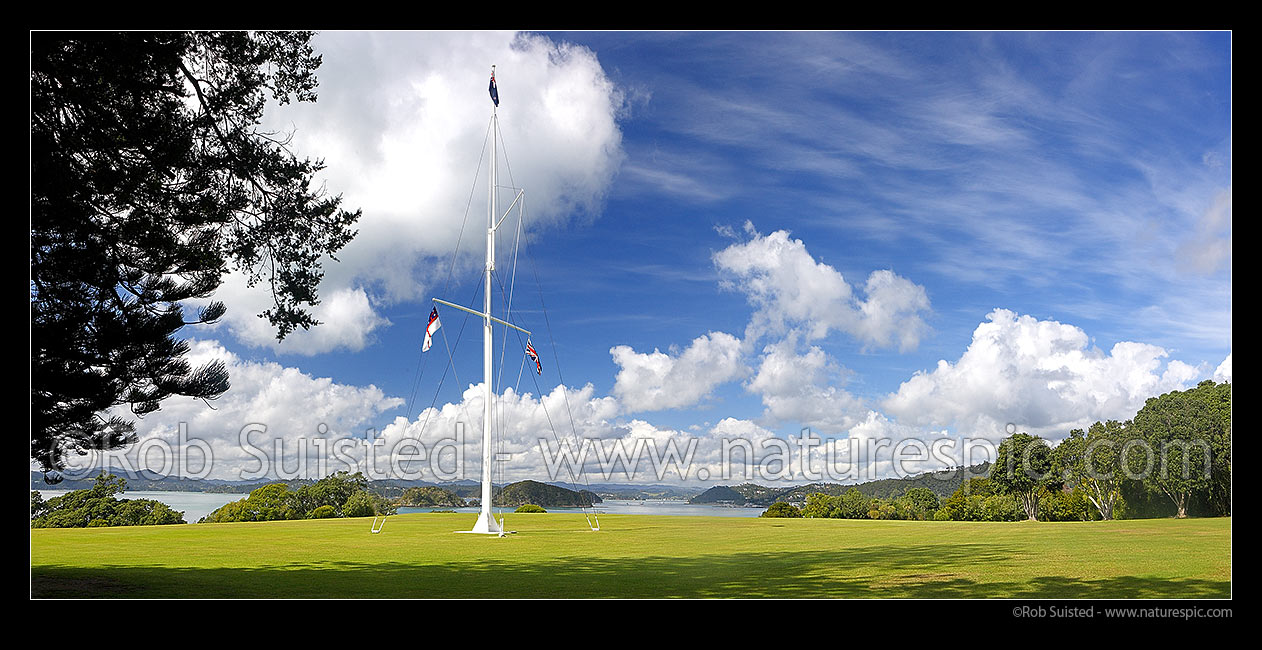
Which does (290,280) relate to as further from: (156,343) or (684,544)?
(684,544)

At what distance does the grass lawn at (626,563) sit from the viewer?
929 cm

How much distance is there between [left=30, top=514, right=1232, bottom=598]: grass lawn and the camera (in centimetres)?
929

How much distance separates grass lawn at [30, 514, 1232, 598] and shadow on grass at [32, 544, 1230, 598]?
0.02 m

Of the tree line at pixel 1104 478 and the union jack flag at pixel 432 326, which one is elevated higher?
the union jack flag at pixel 432 326

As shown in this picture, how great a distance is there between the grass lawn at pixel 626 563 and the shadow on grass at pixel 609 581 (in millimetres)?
25

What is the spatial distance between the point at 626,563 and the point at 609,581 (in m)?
2.08

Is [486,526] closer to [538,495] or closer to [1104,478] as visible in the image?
[538,495]

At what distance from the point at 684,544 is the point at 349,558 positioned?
5.84m

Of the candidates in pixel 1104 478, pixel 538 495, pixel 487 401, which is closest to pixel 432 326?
pixel 487 401

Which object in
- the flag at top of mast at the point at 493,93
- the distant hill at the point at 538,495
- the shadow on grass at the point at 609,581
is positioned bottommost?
the distant hill at the point at 538,495

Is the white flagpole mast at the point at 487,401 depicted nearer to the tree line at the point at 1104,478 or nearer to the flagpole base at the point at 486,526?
the flagpole base at the point at 486,526

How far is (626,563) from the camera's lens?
39.7 feet

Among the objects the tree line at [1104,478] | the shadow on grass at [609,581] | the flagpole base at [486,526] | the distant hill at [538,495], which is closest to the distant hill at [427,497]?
the distant hill at [538,495]
